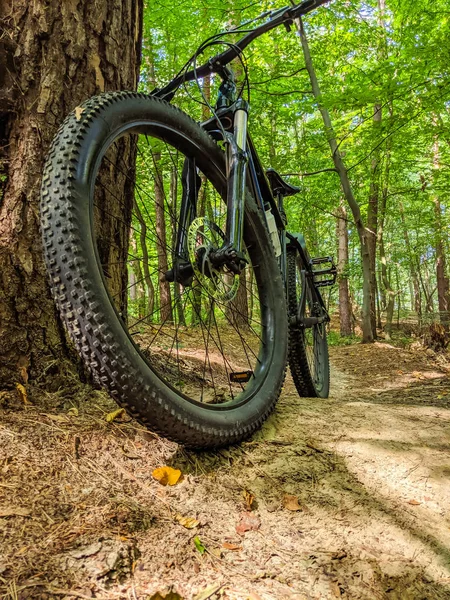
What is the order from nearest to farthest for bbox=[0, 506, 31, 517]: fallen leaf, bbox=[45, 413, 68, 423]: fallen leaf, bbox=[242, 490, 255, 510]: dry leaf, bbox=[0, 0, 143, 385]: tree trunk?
1. bbox=[0, 506, 31, 517]: fallen leaf
2. bbox=[242, 490, 255, 510]: dry leaf
3. bbox=[45, 413, 68, 423]: fallen leaf
4. bbox=[0, 0, 143, 385]: tree trunk

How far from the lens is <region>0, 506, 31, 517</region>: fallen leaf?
92 centimetres

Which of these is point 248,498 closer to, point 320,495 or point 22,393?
point 320,495

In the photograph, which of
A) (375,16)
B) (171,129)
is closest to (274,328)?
(171,129)

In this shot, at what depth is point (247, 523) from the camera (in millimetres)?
1104

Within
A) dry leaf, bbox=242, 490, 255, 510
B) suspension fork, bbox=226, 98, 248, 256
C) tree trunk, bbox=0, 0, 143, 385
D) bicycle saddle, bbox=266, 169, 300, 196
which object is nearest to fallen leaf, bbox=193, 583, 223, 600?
dry leaf, bbox=242, 490, 255, 510

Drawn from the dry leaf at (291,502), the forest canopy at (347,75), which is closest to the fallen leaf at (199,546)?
the dry leaf at (291,502)

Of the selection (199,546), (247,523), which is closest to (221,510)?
(247,523)

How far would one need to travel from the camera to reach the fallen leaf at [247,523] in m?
1.07

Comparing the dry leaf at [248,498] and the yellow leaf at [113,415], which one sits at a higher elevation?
the yellow leaf at [113,415]

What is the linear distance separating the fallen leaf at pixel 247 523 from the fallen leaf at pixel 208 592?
0.72 ft

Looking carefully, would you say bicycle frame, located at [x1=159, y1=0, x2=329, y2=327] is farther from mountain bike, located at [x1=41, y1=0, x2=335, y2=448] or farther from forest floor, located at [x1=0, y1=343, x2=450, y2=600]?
forest floor, located at [x1=0, y1=343, x2=450, y2=600]

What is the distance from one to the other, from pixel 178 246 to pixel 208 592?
126 centimetres

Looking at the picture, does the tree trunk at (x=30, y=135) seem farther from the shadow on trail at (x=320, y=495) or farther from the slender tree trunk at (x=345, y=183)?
the slender tree trunk at (x=345, y=183)

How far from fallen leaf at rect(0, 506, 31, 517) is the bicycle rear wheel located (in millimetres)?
1862
